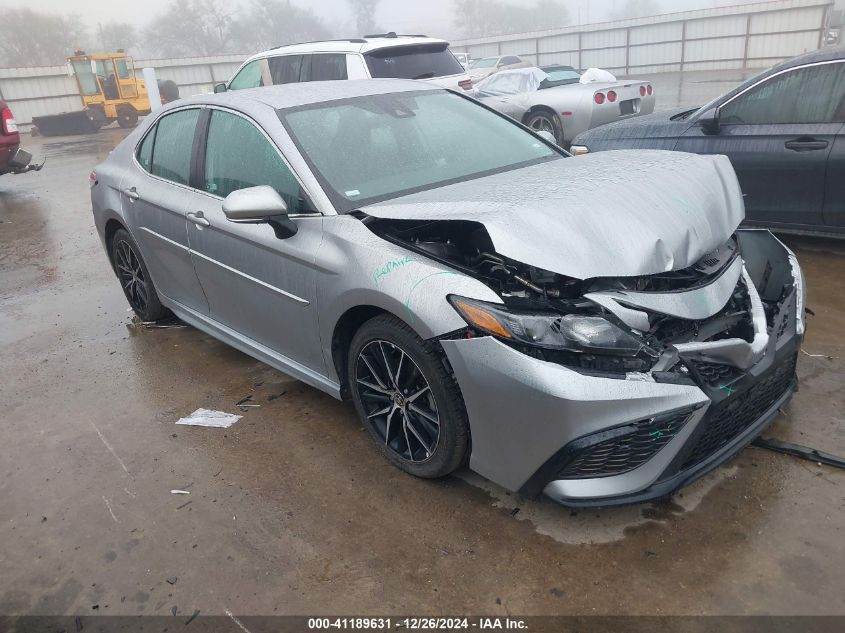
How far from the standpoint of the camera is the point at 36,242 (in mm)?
7801

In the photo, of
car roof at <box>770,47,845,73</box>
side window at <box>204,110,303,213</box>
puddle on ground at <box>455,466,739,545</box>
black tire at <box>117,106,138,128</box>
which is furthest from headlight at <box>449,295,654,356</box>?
black tire at <box>117,106,138,128</box>

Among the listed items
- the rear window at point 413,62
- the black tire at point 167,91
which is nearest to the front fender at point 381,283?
the rear window at point 413,62

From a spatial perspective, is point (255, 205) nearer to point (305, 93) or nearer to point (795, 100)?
point (305, 93)

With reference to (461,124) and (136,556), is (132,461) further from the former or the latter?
(461,124)

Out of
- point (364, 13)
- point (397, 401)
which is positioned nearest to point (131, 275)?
point (397, 401)

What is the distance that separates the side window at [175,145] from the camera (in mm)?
3857

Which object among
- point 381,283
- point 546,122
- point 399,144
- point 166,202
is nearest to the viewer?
point 381,283

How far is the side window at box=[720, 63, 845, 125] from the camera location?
4664mm

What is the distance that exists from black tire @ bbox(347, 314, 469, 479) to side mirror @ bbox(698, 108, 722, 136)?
3797mm

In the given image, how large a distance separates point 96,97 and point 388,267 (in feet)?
81.9

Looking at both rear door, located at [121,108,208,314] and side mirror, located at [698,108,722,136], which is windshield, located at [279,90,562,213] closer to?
rear door, located at [121,108,208,314]

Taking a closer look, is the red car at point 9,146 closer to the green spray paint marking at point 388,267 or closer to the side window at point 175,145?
the side window at point 175,145

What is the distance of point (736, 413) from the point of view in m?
2.42

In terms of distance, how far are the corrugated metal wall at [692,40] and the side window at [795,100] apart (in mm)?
23933
